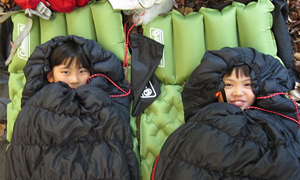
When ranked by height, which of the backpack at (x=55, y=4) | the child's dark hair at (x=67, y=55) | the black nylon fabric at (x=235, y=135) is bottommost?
the black nylon fabric at (x=235, y=135)

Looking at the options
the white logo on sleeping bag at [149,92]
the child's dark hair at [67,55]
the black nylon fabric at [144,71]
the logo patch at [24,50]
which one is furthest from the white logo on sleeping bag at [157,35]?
the logo patch at [24,50]

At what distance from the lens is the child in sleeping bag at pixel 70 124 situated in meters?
1.00

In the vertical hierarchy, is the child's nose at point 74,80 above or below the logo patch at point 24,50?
below

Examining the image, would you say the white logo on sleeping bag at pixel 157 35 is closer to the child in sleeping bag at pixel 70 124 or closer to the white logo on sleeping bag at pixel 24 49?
the child in sleeping bag at pixel 70 124

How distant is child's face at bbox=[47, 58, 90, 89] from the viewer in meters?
1.21

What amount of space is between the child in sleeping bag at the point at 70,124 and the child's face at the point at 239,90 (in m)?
0.50

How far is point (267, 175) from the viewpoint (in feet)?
2.80

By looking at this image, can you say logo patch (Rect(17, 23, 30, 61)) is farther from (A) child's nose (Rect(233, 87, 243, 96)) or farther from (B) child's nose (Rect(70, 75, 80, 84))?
(A) child's nose (Rect(233, 87, 243, 96))

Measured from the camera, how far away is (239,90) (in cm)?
109

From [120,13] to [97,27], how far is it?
0.15 m

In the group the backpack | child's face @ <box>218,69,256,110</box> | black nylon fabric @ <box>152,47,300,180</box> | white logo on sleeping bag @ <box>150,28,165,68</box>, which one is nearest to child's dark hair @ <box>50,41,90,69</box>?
the backpack

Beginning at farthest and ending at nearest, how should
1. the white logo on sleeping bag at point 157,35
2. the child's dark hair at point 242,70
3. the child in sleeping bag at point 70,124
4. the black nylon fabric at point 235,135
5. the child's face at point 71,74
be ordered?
the white logo on sleeping bag at point 157,35 < the child's face at point 71,74 < the child's dark hair at point 242,70 < the child in sleeping bag at point 70,124 < the black nylon fabric at point 235,135

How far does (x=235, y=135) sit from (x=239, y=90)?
241 millimetres

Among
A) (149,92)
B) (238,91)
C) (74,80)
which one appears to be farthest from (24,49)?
(238,91)
